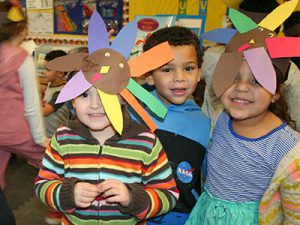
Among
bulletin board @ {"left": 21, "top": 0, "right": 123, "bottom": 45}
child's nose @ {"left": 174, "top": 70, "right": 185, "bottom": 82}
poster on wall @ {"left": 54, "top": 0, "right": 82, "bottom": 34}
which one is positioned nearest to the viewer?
child's nose @ {"left": 174, "top": 70, "right": 185, "bottom": 82}

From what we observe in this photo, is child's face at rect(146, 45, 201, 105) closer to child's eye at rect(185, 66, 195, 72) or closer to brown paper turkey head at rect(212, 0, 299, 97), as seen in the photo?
child's eye at rect(185, 66, 195, 72)

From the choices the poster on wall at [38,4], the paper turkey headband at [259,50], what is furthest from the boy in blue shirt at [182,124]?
the poster on wall at [38,4]

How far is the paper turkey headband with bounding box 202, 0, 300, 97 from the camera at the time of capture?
2.93ft

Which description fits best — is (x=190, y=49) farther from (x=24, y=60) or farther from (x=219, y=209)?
(x=24, y=60)

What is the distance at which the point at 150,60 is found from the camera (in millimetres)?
913

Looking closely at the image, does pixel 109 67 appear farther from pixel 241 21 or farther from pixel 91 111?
pixel 241 21

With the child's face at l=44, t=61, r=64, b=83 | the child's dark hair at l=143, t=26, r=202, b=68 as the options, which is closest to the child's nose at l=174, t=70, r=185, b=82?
the child's dark hair at l=143, t=26, r=202, b=68

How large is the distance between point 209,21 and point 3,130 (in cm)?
212

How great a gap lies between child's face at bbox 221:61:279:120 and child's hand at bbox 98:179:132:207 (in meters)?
0.41

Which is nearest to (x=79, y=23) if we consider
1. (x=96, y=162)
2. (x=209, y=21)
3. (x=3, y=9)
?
(x=209, y=21)

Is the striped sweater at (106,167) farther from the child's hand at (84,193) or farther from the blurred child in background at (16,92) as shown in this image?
the blurred child in background at (16,92)

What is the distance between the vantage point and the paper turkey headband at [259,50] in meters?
0.89

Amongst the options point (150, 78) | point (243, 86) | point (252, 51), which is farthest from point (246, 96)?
point (150, 78)

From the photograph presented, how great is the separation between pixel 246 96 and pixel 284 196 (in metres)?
0.30
